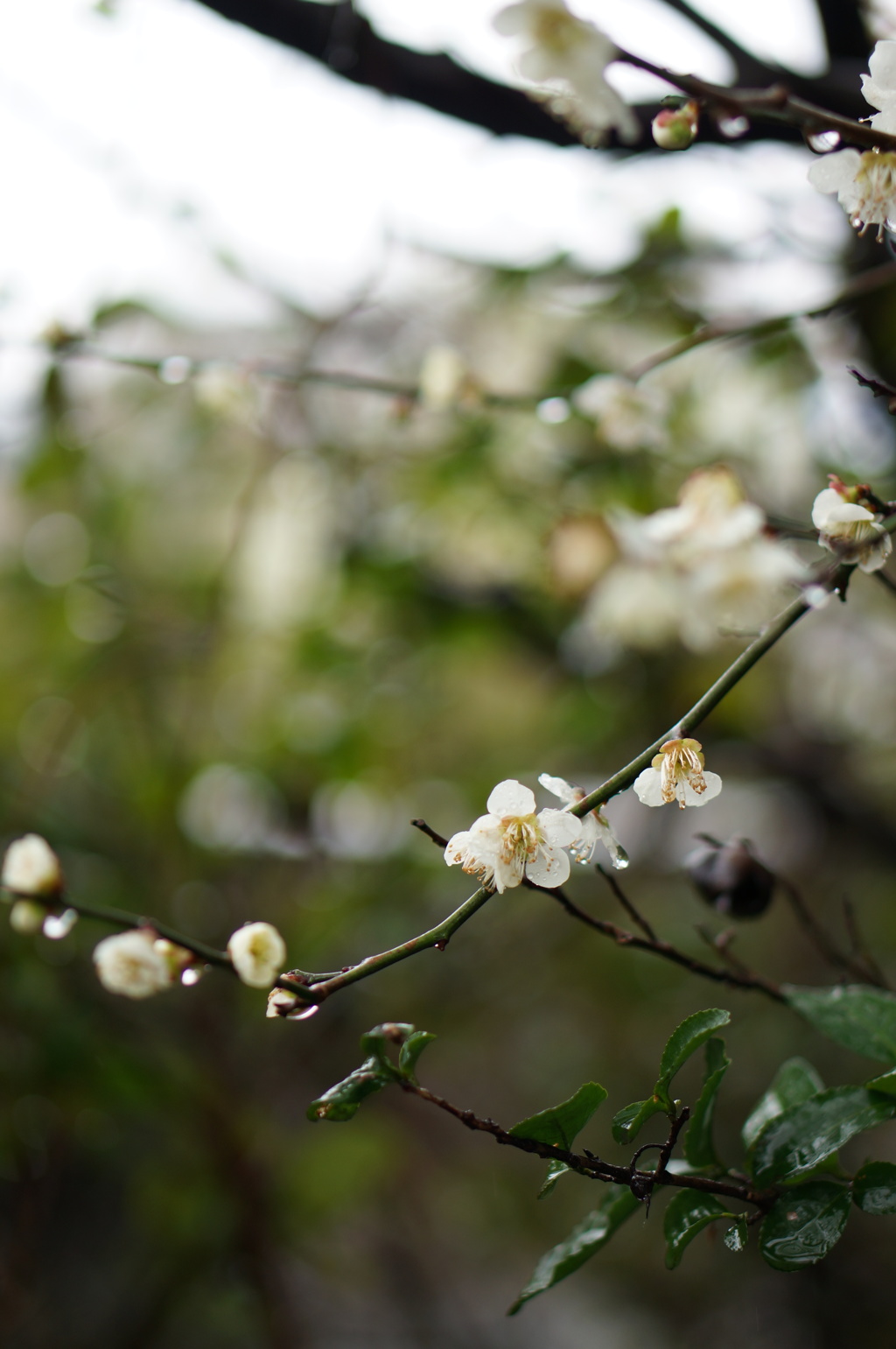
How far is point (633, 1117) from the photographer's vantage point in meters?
0.37

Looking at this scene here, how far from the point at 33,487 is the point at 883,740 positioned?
1579 millimetres

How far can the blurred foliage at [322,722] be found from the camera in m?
1.20

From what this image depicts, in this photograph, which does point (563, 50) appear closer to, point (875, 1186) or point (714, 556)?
point (714, 556)

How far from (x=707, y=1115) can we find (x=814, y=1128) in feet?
0.16

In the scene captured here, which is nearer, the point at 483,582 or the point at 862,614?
the point at 483,582

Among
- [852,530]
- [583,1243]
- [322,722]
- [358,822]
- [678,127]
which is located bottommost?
[358,822]

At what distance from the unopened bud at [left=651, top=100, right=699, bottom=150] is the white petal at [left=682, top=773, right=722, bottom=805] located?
291 mm

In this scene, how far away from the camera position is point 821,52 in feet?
2.71

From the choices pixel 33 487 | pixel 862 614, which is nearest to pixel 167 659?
pixel 33 487

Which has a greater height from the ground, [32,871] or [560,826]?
[560,826]

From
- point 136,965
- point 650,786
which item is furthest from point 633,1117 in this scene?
point 136,965

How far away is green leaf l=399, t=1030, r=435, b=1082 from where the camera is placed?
37 centimetres

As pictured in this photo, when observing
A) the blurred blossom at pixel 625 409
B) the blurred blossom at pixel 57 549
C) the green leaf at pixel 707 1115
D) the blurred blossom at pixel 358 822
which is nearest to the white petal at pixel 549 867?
the green leaf at pixel 707 1115

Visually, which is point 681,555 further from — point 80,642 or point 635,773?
point 80,642
